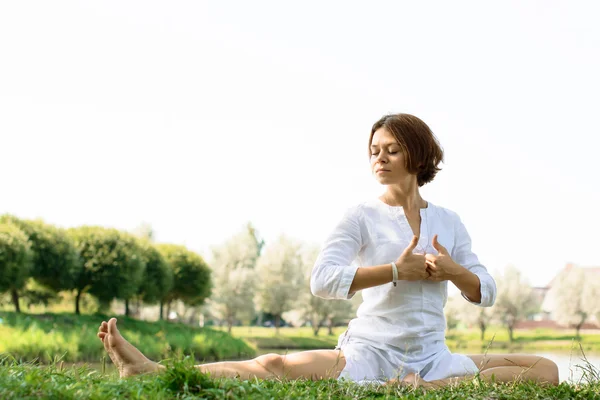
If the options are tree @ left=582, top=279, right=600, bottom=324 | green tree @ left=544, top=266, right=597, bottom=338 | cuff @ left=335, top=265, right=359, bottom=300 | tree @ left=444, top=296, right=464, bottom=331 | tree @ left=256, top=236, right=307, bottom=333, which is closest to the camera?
cuff @ left=335, top=265, right=359, bottom=300

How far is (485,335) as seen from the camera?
38.9 metres

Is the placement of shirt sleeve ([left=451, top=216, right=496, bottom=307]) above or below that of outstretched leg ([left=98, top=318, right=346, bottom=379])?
above

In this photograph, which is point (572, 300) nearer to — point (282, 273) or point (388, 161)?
point (282, 273)

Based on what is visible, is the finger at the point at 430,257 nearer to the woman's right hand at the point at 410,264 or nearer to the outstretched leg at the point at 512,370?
the woman's right hand at the point at 410,264

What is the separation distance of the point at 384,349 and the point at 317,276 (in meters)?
0.53

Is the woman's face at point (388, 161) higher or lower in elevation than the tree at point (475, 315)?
higher

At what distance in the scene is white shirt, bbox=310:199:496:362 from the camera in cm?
349

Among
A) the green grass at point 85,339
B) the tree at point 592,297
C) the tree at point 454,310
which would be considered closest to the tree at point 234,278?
the green grass at point 85,339

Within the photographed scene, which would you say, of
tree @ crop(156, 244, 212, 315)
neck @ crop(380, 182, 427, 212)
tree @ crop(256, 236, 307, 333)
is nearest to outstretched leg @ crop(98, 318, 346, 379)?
neck @ crop(380, 182, 427, 212)

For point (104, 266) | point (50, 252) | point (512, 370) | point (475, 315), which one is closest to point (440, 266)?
point (512, 370)

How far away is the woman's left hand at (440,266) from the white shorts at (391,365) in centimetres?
44

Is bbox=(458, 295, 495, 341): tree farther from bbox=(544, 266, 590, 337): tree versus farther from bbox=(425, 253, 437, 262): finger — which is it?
bbox=(425, 253, 437, 262): finger

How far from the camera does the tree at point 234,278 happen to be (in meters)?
36.7

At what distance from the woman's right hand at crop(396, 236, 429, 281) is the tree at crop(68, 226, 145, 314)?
23.8 metres
